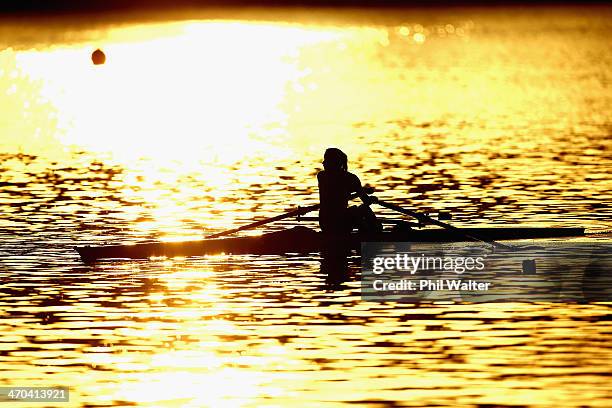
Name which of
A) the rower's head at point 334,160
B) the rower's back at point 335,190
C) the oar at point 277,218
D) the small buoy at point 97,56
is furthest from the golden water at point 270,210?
the small buoy at point 97,56

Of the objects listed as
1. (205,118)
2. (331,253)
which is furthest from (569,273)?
(205,118)

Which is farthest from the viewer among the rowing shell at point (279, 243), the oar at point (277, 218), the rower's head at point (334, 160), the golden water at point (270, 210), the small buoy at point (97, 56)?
the small buoy at point (97, 56)

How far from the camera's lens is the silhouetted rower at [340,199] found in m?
27.1

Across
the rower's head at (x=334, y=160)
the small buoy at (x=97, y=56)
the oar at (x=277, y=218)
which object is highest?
the small buoy at (x=97, y=56)

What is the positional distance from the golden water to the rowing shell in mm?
267

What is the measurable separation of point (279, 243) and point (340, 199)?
1.24m

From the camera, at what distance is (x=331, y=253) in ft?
90.5

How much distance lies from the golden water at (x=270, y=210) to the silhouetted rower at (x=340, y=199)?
2.56 feet

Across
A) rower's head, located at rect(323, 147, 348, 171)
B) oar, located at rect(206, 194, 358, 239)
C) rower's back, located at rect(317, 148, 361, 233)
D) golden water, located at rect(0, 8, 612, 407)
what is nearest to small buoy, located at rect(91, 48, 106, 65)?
golden water, located at rect(0, 8, 612, 407)

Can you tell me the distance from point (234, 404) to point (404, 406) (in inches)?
67.3

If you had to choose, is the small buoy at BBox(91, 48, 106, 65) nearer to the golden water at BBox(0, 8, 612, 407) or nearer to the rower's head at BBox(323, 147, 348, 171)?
the golden water at BBox(0, 8, 612, 407)

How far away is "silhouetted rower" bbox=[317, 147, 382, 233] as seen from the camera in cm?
2711

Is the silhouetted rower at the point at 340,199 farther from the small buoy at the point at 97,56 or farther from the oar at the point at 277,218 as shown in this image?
the small buoy at the point at 97,56

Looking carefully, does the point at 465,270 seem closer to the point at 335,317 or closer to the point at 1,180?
the point at 335,317
